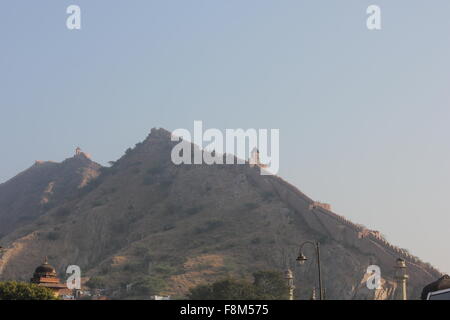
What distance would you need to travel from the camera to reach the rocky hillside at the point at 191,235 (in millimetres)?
99000

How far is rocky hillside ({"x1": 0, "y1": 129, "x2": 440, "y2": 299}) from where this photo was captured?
3898 inches

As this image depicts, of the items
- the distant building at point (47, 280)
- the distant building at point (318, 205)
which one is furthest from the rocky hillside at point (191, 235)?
the distant building at point (47, 280)

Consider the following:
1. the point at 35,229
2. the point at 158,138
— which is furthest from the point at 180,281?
the point at 158,138

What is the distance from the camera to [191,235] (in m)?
119

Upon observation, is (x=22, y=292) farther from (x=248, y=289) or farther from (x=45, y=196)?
(x=45, y=196)

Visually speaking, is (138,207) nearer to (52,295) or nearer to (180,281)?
(180,281)

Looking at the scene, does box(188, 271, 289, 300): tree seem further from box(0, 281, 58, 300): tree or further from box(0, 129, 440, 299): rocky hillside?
box(0, 281, 58, 300): tree

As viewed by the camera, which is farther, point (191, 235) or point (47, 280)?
point (191, 235)

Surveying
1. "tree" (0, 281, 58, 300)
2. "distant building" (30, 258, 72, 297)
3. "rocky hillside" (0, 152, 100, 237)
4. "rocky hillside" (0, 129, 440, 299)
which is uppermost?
"rocky hillside" (0, 152, 100, 237)

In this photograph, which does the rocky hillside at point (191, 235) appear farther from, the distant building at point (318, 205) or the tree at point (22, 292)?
the tree at point (22, 292)

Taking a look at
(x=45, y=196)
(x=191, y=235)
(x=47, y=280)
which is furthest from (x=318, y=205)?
(x=45, y=196)

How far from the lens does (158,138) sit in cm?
16488

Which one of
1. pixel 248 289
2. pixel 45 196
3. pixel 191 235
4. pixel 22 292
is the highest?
pixel 45 196

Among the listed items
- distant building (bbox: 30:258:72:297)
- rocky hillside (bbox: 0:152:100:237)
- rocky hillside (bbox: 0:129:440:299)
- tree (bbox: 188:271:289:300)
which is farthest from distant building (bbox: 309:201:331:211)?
rocky hillside (bbox: 0:152:100:237)
